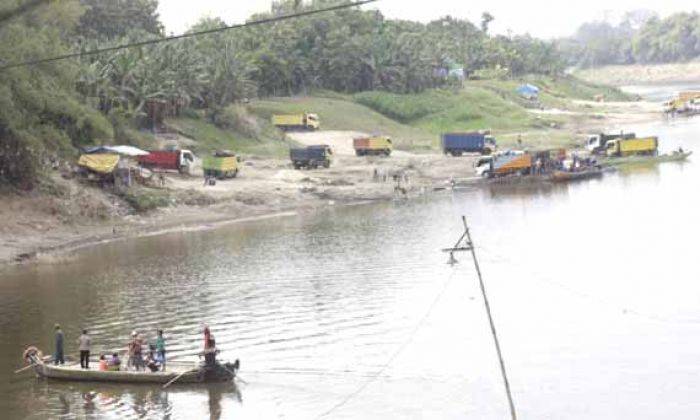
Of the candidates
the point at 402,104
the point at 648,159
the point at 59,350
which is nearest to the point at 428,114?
the point at 402,104

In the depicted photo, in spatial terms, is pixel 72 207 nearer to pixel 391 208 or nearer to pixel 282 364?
pixel 391 208

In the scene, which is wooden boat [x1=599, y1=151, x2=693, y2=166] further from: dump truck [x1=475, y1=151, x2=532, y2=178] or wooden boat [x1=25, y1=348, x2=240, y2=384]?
wooden boat [x1=25, y1=348, x2=240, y2=384]

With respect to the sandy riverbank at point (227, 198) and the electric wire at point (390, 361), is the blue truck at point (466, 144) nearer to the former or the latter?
the sandy riverbank at point (227, 198)

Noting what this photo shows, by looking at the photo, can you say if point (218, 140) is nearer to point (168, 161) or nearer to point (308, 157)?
point (308, 157)

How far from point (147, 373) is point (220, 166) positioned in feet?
155

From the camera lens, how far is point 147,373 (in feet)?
113

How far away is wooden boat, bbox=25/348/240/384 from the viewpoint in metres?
34.1

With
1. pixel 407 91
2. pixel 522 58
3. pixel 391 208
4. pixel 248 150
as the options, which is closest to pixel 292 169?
pixel 248 150

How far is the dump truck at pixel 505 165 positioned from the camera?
9081 cm

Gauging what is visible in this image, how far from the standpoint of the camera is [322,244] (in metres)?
61.9

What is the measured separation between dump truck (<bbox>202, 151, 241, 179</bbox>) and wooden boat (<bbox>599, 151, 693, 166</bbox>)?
36313 millimetres

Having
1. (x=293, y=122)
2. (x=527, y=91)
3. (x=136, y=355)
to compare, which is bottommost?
(x=136, y=355)

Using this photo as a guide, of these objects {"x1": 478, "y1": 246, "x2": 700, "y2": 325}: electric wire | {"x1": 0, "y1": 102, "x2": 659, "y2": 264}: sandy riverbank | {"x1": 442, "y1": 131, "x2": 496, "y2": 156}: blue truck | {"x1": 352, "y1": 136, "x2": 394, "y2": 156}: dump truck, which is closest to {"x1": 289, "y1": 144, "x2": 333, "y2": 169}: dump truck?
{"x1": 0, "y1": 102, "x2": 659, "y2": 264}: sandy riverbank

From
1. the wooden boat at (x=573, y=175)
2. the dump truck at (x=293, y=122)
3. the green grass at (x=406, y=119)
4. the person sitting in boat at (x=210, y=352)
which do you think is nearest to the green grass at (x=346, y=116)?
the green grass at (x=406, y=119)
